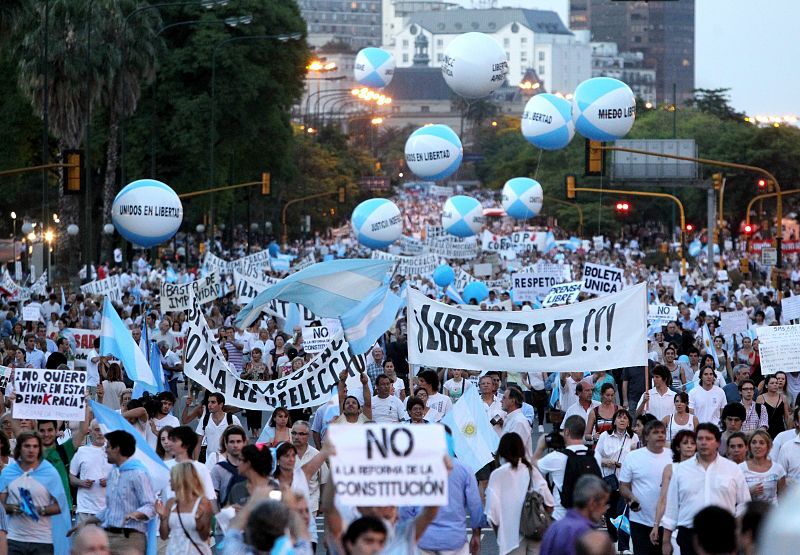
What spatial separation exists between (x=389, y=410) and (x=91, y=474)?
3.71 metres

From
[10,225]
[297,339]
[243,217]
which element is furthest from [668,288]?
[243,217]

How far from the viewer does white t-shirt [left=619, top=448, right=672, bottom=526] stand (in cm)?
1139

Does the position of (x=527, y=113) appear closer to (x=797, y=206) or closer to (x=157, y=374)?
(x=157, y=374)

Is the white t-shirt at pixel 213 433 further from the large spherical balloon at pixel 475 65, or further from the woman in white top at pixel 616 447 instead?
the large spherical balloon at pixel 475 65

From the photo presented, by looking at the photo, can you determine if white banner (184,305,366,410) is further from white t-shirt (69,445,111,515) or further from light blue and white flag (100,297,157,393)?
white t-shirt (69,445,111,515)

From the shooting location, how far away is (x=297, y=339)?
22.7 meters

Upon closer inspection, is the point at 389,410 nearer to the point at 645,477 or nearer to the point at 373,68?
the point at 645,477

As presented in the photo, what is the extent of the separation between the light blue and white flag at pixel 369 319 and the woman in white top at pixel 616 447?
10.9 ft

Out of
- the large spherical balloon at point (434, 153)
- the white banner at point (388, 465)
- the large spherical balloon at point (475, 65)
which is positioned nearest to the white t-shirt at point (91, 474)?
the white banner at point (388, 465)

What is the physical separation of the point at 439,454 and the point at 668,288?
3248cm

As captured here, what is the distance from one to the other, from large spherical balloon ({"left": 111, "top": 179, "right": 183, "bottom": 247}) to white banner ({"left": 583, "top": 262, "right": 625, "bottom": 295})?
7203mm

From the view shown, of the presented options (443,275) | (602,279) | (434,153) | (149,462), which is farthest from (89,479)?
(434,153)

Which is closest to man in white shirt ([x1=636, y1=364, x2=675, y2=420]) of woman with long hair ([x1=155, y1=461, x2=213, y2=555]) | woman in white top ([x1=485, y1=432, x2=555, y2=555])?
woman in white top ([x1=485, y1=432, x2=555, y2=555])

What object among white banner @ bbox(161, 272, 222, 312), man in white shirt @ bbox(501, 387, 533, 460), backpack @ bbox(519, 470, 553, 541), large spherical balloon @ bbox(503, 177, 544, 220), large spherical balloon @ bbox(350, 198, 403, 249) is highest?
large spherical balloon @ bbox(503, 177, 544, 220)
